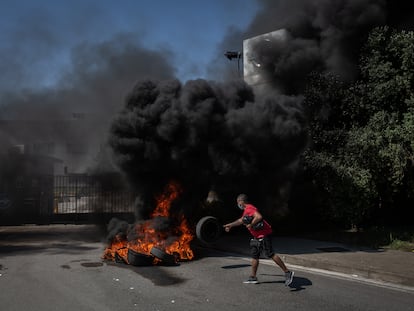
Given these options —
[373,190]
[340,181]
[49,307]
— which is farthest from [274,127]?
[49,307]

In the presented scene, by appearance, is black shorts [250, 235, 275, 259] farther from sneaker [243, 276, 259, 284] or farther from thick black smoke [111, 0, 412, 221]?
thick black smoke [111, 0, 412, 221]

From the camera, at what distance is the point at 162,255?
7.97 m

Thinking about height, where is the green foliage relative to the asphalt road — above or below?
above

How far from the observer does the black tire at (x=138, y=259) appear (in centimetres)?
791

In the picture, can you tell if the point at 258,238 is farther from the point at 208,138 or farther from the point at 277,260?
the point at 208,138

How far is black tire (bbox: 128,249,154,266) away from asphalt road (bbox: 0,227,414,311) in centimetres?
14

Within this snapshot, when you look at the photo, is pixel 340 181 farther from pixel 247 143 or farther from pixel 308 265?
pixel 308 265

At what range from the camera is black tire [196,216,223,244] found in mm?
7996

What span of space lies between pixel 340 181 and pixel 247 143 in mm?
2960

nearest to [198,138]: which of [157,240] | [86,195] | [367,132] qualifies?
[157,240]

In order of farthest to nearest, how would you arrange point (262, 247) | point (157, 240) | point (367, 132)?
point (367, 132), point (157, 240), point (262, 247)

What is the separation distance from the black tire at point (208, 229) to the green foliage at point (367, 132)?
164 inches

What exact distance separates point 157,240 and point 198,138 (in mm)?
2557

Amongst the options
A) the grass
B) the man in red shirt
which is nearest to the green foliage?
the grass
